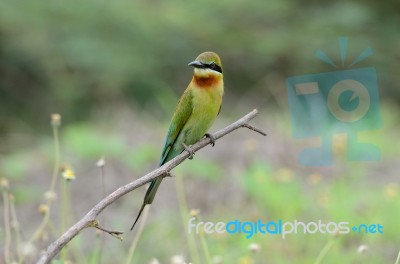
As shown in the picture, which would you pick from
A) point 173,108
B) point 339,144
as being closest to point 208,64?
point 339,144

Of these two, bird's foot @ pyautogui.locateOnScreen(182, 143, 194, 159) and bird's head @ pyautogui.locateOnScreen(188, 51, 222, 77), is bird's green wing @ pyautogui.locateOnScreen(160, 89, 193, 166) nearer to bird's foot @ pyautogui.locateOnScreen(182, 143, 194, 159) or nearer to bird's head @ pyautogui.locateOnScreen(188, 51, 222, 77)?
bird's foot @ pyautogui.locateOnScreen(182, 143, 194, 159)

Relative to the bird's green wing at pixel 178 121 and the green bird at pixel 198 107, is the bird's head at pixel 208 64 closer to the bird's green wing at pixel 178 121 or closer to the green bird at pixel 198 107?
the green bird at pixel 198 107

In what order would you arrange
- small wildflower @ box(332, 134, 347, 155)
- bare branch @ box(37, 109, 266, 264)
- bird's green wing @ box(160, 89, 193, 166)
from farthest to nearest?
small wildflower @ box(332, 134, 347, 155), bird's green wing @ box(160, 89, 193, 166), bare branch @ box(37, 109, 266, 264)

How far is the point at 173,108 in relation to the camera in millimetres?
5203

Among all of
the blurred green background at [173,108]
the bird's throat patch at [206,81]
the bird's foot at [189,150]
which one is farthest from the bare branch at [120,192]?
the blurred green background at [173,108]

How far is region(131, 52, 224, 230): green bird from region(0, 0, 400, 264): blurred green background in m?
0.91

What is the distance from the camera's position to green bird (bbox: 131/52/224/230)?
70.5 inches

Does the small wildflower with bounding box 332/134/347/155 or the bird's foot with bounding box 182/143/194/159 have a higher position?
the small wildflower with bounding box 332/134/347/155

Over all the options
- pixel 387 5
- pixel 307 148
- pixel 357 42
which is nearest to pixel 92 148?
pixel 307 148

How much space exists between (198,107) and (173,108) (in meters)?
3.28

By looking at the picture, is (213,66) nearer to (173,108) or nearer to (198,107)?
(198,107)

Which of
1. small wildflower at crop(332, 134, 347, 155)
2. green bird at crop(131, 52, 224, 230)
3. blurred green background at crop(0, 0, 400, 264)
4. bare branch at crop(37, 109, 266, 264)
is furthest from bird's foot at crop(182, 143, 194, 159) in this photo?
small wildflower at crop(332, 134, 347, 155)

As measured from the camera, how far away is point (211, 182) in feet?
12.5

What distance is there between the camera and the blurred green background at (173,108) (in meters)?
3.22
